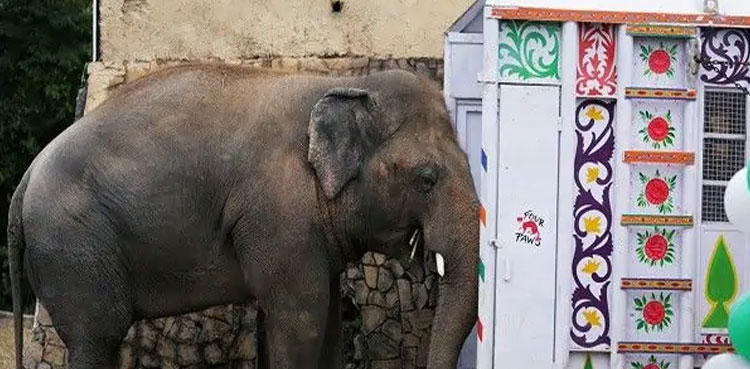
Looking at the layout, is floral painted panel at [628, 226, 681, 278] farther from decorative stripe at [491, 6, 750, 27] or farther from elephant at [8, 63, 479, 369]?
elephant at [8, 63, 479, 369]

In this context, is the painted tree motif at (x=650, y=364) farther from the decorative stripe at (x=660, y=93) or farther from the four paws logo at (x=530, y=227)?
the decorative stripe at (x=660, y=93)

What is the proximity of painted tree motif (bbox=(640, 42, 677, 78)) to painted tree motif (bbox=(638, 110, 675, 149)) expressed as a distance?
19 cm

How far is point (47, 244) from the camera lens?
10703mm

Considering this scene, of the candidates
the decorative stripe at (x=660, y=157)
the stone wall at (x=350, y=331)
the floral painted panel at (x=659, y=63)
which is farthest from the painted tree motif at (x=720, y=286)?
the stone wall at (x=350, y=331)

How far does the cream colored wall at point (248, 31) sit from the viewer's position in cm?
1295

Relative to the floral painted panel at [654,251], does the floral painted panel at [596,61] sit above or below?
above

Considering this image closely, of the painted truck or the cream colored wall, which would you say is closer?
the painted truck

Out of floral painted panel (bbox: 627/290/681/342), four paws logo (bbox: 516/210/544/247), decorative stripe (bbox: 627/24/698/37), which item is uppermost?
decorative stripe (bbox: 627/24/698/37)

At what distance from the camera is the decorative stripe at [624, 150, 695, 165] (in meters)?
9.30

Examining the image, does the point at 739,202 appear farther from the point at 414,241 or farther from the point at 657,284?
the point at 414,241

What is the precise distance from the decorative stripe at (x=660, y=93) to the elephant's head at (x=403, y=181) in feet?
4.29

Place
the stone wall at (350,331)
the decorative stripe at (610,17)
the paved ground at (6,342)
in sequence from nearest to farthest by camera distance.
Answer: the decorative stripe at (610,17), the stone wall at (350,331), the paved ground at (6,342)

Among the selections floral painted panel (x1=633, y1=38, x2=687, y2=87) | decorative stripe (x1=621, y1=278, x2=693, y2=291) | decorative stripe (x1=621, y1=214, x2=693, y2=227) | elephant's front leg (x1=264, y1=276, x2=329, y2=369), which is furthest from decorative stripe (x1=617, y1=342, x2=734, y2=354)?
elephant's front leg (x1=264, y1=276, x2=329, y2=369)

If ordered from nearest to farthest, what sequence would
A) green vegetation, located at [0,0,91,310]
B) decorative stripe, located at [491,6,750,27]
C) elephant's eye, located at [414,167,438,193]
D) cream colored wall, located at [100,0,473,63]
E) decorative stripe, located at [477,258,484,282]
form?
decorative stripe, located at [491,6,750,27] → decorative stripe, located at [477,258,484,282] → elephant's eye, located at [414,167,438,193] → cream colored wall, located at [100,0,473,63] → green vegetation, located at [0,0,91,310]
